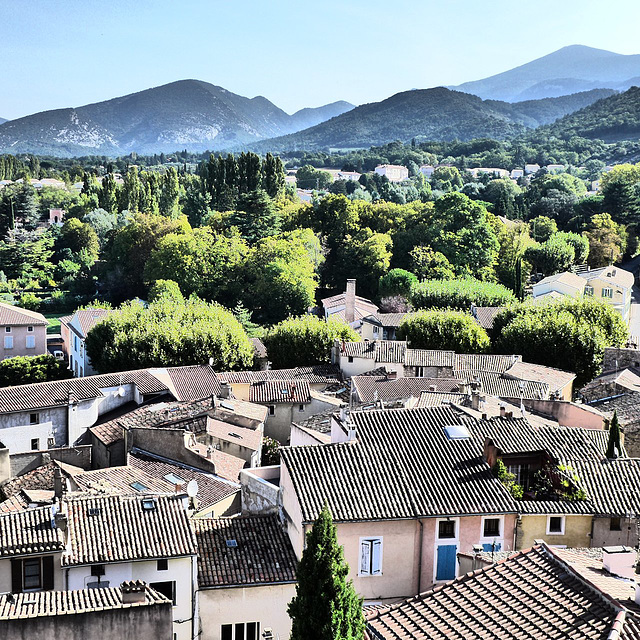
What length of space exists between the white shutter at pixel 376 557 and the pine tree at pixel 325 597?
145 inches

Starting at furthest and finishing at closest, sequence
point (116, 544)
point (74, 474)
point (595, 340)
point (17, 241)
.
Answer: point (17, 241), point (595, 340), point (74, 474), point (116, 544)

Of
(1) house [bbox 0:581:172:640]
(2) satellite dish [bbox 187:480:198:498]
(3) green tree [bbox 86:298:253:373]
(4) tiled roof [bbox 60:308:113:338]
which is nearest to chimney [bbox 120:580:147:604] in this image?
(1) house [bbox 0:581:172:640]

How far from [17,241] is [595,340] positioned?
66276mm

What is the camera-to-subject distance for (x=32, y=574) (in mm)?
15477

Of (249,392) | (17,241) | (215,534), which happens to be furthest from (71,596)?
(17,241)

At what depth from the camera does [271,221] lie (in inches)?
3027

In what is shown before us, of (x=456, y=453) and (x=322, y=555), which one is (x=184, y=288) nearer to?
(x=456, y=453)

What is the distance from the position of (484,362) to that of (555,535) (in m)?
23.1

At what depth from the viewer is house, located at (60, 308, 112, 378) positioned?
47688mm

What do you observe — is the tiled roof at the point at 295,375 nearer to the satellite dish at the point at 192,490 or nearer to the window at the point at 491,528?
the satellite dish at the point at 192,490

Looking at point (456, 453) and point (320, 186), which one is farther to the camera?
point (320, 186)

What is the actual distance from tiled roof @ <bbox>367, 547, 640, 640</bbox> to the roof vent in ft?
18.7

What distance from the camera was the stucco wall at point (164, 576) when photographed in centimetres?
1561

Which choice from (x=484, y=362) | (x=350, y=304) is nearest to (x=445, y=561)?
(x=484, y=362)
